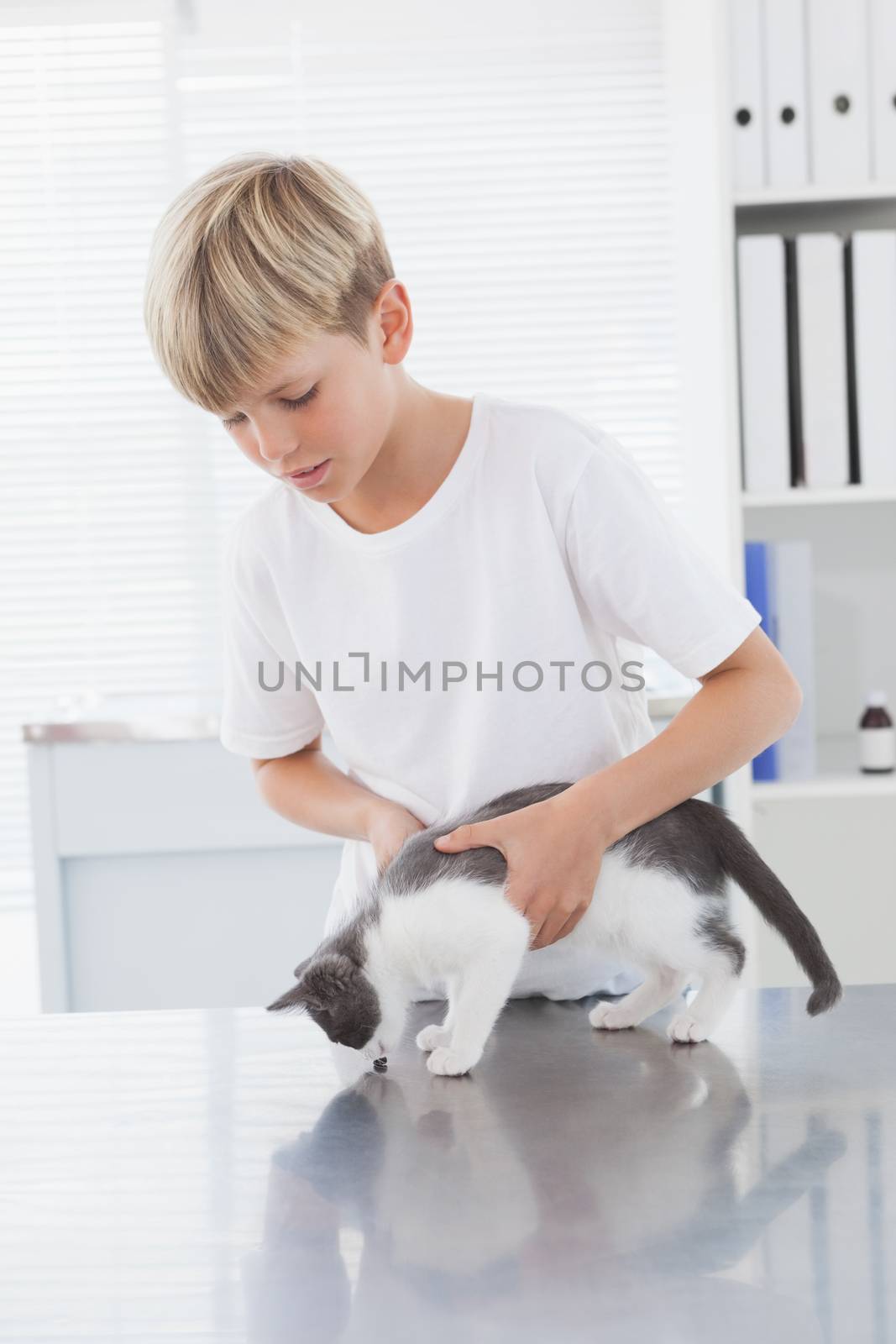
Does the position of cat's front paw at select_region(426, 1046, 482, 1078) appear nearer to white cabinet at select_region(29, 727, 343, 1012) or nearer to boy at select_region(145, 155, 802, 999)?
boy at select_region(145, 155, 802, 999)

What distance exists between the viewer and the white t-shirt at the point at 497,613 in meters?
0.93

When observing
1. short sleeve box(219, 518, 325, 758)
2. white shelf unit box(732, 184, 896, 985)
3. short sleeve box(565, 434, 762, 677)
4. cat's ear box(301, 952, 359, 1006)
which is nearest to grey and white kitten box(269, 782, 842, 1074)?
cat's ear box(301, 952, 359, 1006)

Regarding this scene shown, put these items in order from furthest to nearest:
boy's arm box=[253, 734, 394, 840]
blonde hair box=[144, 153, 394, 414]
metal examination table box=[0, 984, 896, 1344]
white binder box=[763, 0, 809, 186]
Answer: white binder box=[763, 0, 809, 186]
boy's arm box=[253, 734, 394, 840]
blonde hair box=[144, 153, 394, 414]
metal examination table box=[0, 984, 896, 1344]

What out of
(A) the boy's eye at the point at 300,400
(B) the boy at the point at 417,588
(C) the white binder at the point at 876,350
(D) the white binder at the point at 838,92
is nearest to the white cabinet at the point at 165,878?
(B) the boy at the point at 417,588

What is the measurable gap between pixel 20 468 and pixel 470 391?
977 mm

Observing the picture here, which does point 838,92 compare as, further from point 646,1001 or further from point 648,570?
point 646,1001

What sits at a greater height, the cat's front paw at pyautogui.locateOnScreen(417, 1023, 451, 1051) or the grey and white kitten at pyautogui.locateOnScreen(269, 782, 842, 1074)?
the grey and white kitten at pyautogui.locateOnScreen(269, 782, 842, 1074)

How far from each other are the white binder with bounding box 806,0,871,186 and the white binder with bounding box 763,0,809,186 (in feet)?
0.05

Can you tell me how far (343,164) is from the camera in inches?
102

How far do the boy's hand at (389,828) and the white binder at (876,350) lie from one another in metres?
1.14

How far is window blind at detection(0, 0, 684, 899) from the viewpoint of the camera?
2.53 metres

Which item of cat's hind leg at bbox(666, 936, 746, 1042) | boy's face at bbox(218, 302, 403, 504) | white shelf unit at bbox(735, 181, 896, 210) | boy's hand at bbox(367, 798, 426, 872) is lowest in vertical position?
cat's hind leg at bbox(666, 936, 746, 1042)

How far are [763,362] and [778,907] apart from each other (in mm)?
1147

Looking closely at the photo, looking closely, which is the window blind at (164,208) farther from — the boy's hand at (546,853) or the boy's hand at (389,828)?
the boy's hand at (546,853)
